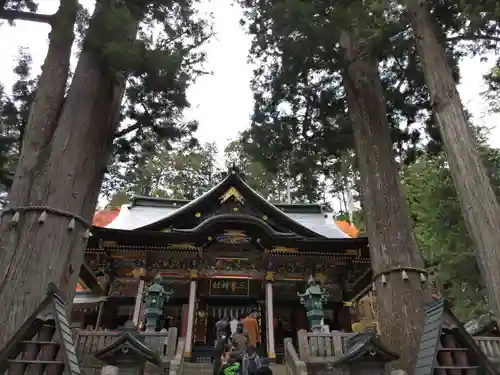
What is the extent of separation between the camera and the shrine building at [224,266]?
36.3ft

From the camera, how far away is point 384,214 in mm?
6227

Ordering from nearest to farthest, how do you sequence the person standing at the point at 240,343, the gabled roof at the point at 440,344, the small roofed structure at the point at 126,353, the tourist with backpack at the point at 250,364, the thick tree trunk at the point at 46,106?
the gabled roof at the point at 440,344 → the thick tree trunk at the point at 46,106 → the tourist with backpack at the point at 250,364 → the person standing at the point at 240,343 → the small roofed structure at the point at 126,353

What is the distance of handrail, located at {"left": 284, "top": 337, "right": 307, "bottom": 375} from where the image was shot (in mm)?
7156

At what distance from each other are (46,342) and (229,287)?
890cm

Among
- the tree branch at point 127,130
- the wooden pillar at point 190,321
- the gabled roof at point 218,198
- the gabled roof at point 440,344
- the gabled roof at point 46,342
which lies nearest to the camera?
the gabled roof at point 46,342

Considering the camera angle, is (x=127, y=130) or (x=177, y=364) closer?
(x=127, y=130)

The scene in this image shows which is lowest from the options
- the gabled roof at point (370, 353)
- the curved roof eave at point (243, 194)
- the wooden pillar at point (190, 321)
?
the gabled roof at point (370, 353)

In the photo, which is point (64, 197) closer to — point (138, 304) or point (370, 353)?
point (370, 353)

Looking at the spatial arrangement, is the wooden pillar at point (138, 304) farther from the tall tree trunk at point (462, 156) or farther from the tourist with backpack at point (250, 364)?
the tall tree trunk at point (462, 156)

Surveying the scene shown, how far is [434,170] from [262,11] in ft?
33.4

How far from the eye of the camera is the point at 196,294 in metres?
11.3

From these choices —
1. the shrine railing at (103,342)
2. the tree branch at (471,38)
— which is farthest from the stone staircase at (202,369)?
the tree branch at (471,38)

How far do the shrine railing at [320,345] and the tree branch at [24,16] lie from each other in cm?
707

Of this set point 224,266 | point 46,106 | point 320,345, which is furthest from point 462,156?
point 224,266
